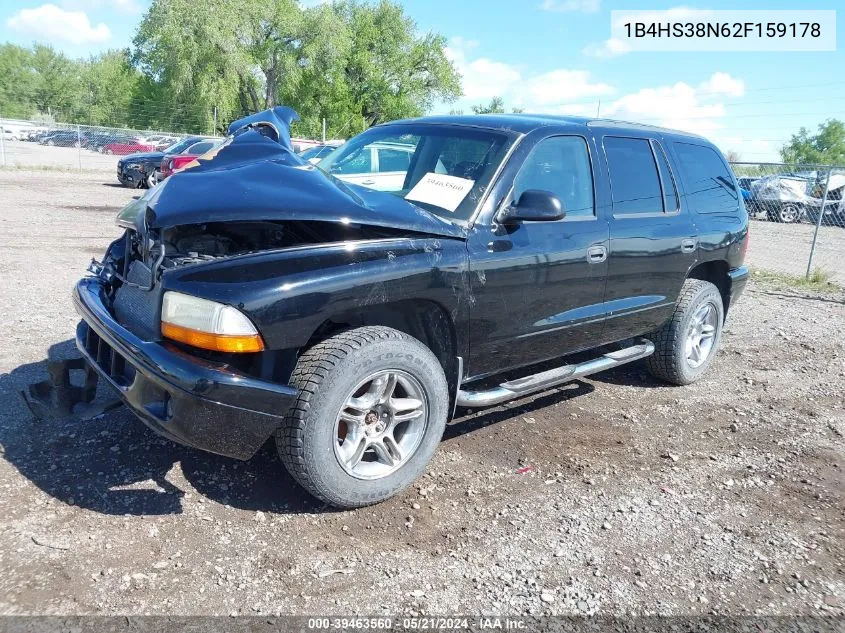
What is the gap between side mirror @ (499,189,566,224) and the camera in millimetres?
3301

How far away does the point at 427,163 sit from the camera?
3873mm

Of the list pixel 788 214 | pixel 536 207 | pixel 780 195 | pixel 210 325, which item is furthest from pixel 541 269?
pixel 788 214

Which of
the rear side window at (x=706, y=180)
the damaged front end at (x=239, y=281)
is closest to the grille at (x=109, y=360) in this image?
the damaged front end at (x=239, y=281)

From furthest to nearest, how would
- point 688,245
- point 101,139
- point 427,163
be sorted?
point 101,139 < point 688,245 < point 427,163

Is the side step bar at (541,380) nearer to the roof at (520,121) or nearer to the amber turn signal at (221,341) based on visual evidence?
the amber turn signal at (221,341)

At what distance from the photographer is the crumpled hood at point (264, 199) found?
2.84 meters

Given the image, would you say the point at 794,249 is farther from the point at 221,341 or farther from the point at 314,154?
the point at 221,341

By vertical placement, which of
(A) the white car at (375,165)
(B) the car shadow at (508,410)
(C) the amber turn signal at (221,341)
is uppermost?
(A) the white car at (375,165)

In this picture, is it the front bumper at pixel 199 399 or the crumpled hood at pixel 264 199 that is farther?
the crumpled hood at pixel 264 199

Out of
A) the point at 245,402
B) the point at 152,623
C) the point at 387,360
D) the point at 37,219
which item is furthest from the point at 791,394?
the point at 37,219

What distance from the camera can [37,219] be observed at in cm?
1095

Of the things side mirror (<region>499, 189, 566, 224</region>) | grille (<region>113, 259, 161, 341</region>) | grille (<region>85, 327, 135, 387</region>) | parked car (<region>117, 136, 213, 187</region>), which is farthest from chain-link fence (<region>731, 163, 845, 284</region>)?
parked car (<region>117, 136, 213, 187</region>)

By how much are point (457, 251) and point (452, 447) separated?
4.17 feet

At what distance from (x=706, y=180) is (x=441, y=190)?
100 inches
